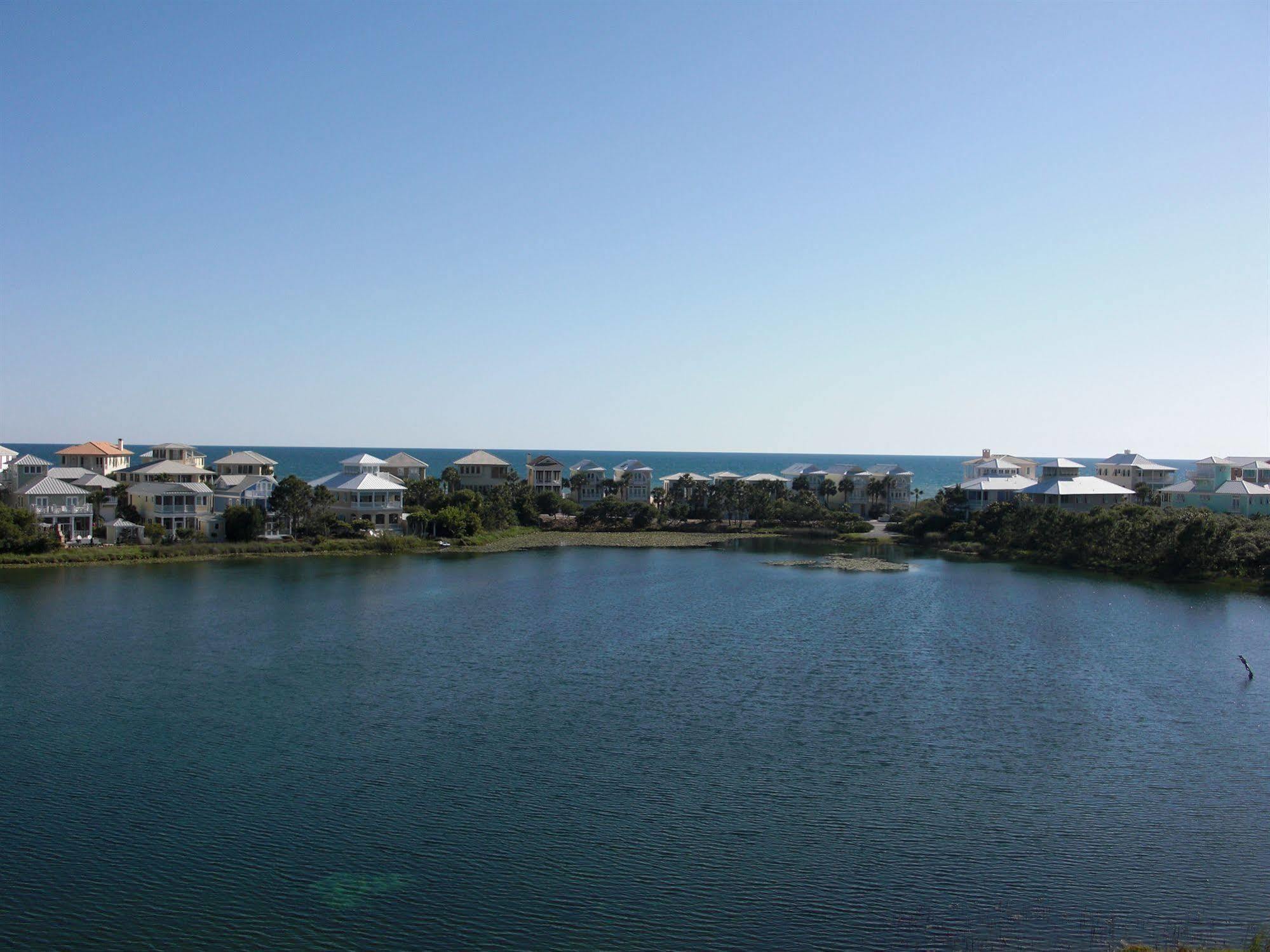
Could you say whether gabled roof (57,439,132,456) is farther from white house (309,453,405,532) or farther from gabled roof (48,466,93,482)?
white house (309,453,405,532)

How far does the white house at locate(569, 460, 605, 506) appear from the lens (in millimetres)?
92500

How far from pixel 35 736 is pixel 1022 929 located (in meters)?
23.3

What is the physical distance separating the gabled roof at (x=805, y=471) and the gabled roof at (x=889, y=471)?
5291mm

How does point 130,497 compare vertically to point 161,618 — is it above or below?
above

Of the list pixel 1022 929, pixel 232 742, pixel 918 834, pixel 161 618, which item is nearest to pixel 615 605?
pixel 161 618

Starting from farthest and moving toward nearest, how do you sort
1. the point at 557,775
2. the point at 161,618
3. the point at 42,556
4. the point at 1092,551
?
the point at 1092,551 < the point at 42,556 < the point at 161,618 < the point at 557,775

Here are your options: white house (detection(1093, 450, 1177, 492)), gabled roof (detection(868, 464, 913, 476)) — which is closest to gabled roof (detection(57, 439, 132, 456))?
gabled roof (detection(868, 464, 913, 476))

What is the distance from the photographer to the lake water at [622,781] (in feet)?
51.8

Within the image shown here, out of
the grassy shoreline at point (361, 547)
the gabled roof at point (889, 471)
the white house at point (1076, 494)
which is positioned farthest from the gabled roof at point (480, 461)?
the white house at point (1076, 494)

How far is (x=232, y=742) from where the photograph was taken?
77.8 feet

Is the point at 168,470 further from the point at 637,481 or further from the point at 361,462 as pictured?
the point at 637,481

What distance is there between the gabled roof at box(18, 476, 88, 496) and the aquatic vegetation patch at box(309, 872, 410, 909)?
52731mm

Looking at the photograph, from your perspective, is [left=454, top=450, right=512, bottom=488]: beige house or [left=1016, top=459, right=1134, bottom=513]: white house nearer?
[left=1016, top=459, right=1134, bottom=513]: white house

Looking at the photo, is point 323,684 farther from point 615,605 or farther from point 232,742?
point 615,605
